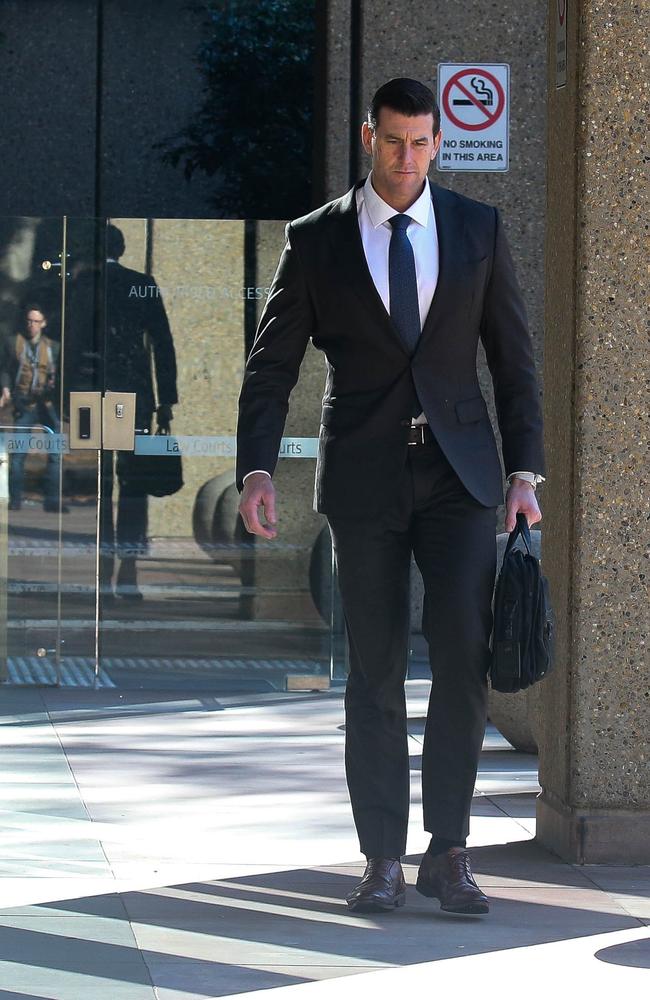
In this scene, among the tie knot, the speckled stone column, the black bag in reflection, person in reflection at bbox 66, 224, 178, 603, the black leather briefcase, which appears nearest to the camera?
the black leather briefcase

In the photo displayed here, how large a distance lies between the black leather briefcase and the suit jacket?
18 cm

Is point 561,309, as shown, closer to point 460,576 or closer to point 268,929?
point 460,576

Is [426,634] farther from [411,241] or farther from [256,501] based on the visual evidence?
[411,241]

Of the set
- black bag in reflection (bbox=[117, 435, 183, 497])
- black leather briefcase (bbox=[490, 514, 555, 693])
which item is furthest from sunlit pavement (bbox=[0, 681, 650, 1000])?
black bag in reflection (bbox=[117, 435, 183, 497])

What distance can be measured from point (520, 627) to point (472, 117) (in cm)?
568

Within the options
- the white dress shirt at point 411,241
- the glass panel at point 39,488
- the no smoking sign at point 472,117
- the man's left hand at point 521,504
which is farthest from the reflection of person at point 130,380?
the man's left hand at point 521,504

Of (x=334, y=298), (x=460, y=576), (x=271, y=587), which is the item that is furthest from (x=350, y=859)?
(x=271, y=587)

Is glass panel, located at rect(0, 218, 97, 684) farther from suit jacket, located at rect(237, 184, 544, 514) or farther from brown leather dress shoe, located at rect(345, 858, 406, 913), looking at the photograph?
brown leather dress shoe, located at rect(345, 858, 406, 913)

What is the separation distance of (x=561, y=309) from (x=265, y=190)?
10.2 m

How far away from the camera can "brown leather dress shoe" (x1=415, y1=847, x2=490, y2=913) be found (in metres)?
4.34

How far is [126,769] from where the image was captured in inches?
252

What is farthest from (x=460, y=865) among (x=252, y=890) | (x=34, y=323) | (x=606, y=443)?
(x=34, y=323)

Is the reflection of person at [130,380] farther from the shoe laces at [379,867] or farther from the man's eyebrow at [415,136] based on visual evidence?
the shoe laces at [379,867]

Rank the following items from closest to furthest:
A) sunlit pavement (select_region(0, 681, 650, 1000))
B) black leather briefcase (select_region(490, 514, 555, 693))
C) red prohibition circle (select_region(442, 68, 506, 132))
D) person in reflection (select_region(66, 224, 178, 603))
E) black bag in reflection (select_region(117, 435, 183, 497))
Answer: sunlit pavement (select_region(0, 681, 650, 1000))
black leather briefcase (select_region(490, 514, 555, 693))
person in reflection (select_region(66, 224, 178, 603))
black bag in reflection (select_region(117, 435, 183, 497))
red prohibition circle (select_region(442, 68, 506, 132))
